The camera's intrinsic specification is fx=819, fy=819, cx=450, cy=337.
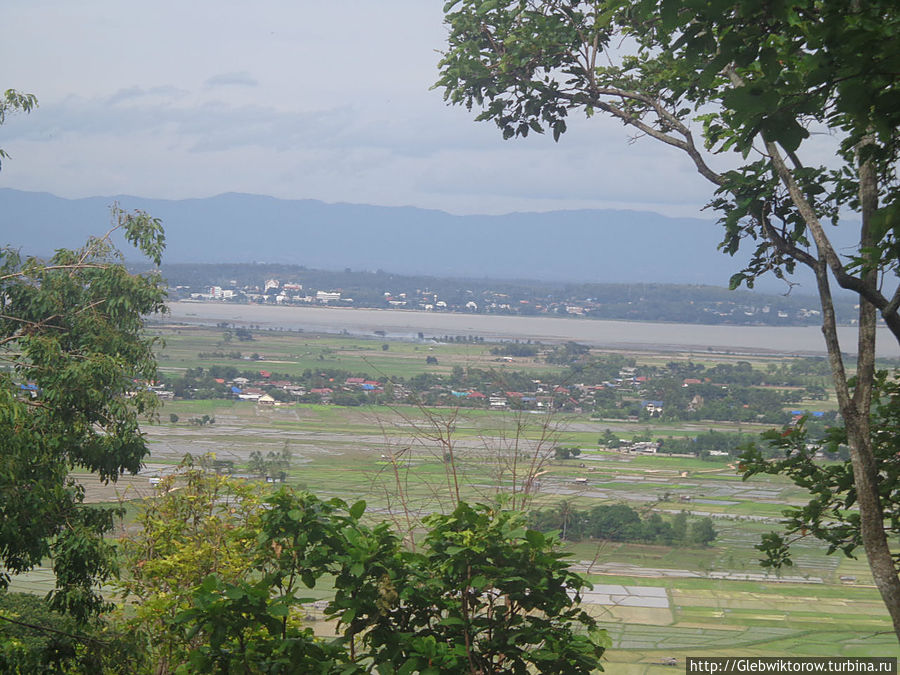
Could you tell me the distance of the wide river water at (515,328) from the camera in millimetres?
62969

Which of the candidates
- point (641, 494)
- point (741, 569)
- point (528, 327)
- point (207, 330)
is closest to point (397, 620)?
point (741, 569)

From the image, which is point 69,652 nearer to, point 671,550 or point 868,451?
point 868,451

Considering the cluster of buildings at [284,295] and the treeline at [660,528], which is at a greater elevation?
the cluster of buildings at [284,295]

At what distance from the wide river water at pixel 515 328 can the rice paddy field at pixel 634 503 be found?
1325 inches

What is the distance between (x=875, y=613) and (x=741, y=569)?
3.41 meters

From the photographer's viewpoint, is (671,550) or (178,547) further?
(671,550)

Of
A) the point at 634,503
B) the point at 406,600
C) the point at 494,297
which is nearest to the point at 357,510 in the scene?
the point at 406,600

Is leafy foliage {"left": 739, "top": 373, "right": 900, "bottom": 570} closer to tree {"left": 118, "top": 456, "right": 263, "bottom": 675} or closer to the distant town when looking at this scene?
tree {"left": 118, "top": 456, "right": 263, "bottom": 675}

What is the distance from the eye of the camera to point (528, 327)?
73.1 m

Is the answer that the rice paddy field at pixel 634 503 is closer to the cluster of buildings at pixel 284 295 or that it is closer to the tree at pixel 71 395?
the tree at pixel 71 395

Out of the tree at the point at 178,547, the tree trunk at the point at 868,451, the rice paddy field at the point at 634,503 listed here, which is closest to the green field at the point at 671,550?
the rice paddy field at the point at 634,503

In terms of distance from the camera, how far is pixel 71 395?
6156mm

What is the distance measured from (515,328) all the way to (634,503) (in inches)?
2205

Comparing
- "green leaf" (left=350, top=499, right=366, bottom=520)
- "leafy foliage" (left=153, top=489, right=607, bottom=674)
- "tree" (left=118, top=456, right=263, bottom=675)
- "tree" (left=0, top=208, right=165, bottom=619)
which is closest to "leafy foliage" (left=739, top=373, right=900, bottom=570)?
"leafy foliage" (left=153, top=489, right=607, bottom=674)
